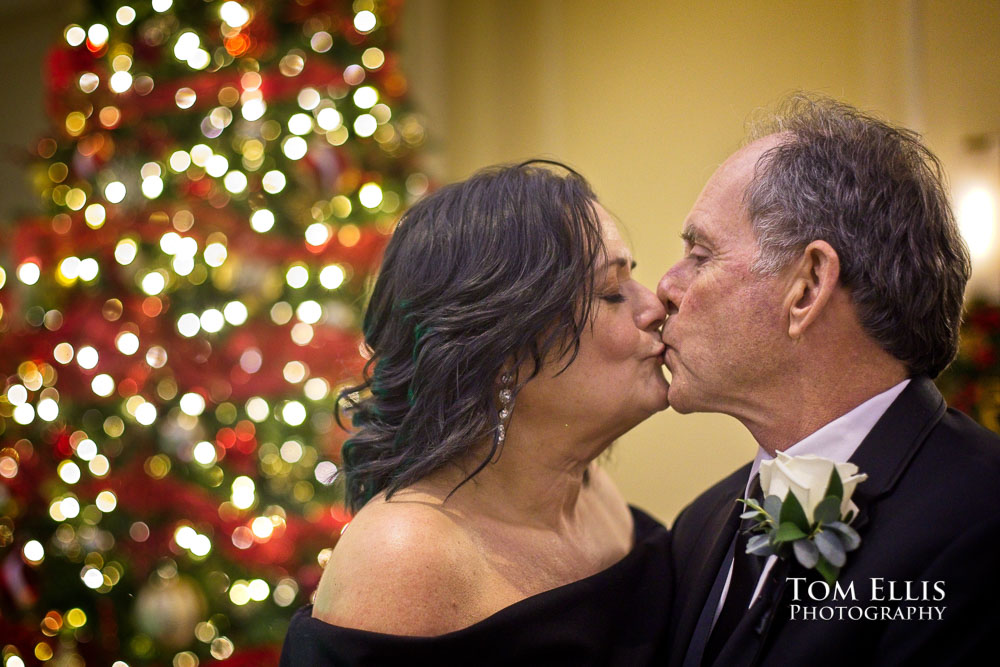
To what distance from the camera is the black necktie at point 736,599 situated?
5.71 ft

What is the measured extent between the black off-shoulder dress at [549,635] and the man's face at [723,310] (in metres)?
0.43

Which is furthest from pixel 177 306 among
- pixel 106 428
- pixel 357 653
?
pixel 357 653

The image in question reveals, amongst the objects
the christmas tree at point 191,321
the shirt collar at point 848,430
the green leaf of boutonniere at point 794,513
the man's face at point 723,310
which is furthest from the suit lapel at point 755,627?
the christmas tree at point 191,321

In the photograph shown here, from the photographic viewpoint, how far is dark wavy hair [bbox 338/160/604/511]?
6.14 feet

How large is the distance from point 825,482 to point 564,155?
3.57 metres

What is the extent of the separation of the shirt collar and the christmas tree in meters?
1.99

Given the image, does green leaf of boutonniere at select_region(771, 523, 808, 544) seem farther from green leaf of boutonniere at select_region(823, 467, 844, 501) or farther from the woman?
the woman

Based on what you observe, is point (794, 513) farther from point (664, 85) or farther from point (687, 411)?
point (664, 85)

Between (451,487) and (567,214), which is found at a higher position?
(567,214)

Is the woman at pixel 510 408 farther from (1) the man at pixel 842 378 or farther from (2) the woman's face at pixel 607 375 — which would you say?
(1) the man at pixel 842 378

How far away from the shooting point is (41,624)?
3574 millimetres

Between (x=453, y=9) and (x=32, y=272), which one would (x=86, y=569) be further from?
(x=453, y=9)

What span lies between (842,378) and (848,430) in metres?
0.10

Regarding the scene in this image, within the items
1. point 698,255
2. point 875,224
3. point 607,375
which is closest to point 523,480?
point 607,375
